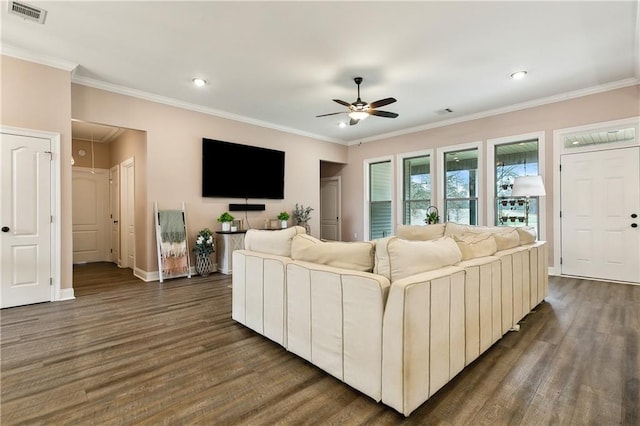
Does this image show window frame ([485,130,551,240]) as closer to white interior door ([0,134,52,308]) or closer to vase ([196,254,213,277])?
vase ([196,254,213,277])

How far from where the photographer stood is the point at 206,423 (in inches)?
62.9

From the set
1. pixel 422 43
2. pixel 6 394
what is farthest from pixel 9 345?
pixel 422 43

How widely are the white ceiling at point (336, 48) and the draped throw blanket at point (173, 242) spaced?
1.99m

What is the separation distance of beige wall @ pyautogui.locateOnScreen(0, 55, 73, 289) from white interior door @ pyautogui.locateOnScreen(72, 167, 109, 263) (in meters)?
3.72

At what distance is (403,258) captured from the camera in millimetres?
1809

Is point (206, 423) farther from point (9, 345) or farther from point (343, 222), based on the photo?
point (343, 222)

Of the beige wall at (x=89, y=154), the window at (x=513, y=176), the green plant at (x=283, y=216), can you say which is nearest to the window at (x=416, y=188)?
the window at (x=513, y=176)

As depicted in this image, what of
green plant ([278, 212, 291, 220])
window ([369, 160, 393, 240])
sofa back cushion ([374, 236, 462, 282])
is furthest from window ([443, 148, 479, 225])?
sofa back cushion ([374, 236, 462, 282])

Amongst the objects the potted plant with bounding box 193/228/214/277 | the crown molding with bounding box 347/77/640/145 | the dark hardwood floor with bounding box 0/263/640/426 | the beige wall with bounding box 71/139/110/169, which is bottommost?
the dark hardwood floor with bounding box 0/263/640/426

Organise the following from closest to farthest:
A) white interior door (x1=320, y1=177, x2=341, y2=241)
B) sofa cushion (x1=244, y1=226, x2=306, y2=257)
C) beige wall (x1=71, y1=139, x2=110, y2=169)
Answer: sofa cushion (x1=244, y1=226, x2=306, y2=257) < beige wall (x1=71, y1=139, x2=110, y2=169) < white interior door (x1=320, y1=177, x2=341, y2=241)

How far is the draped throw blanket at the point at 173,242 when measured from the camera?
5.05 meters

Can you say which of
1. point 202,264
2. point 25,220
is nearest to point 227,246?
point 202,264

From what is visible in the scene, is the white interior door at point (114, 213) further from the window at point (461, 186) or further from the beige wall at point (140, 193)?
the window at point (461, 186)

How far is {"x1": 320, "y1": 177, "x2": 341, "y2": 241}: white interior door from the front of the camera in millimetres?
8891
